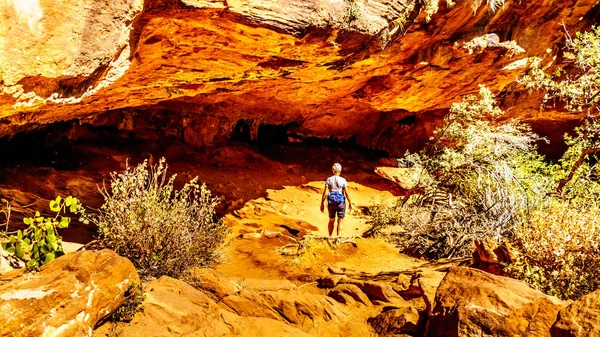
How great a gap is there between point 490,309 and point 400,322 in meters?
0.91

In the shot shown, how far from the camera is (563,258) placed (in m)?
3.93

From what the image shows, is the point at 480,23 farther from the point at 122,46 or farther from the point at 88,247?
the point at 88,247

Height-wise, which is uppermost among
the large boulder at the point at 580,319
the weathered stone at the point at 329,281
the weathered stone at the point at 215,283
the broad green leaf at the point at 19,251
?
the large boulder at the point at 580,319

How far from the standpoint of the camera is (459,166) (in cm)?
795

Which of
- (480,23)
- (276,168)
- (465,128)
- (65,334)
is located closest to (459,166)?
(465,128)

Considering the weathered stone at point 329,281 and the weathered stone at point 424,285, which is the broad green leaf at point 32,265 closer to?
the weathered stone at point 329,281

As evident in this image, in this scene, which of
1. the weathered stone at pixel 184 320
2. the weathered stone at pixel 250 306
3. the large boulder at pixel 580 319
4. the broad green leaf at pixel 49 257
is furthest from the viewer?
the weathered stone at pixel 250 306

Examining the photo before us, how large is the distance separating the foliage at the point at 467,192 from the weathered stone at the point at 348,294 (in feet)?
8.14

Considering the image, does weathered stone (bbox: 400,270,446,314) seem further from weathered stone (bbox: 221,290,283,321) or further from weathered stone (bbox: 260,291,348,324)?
weathered stone (bbox: 221,290,283,321)

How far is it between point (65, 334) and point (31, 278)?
53 cm

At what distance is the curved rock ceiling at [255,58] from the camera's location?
356 cm

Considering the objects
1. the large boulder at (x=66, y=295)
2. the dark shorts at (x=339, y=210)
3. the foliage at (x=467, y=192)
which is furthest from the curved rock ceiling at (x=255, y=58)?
the dark shorts at (x=339, y=210)

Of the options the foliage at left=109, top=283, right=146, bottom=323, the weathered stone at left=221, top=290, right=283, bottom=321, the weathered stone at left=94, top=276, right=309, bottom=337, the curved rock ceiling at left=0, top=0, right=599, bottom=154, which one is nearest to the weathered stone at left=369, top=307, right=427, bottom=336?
the weathered stone at left=94, top=276, right=309, bottom=337

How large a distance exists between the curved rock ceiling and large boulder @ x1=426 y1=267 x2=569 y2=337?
3407 millimetres
